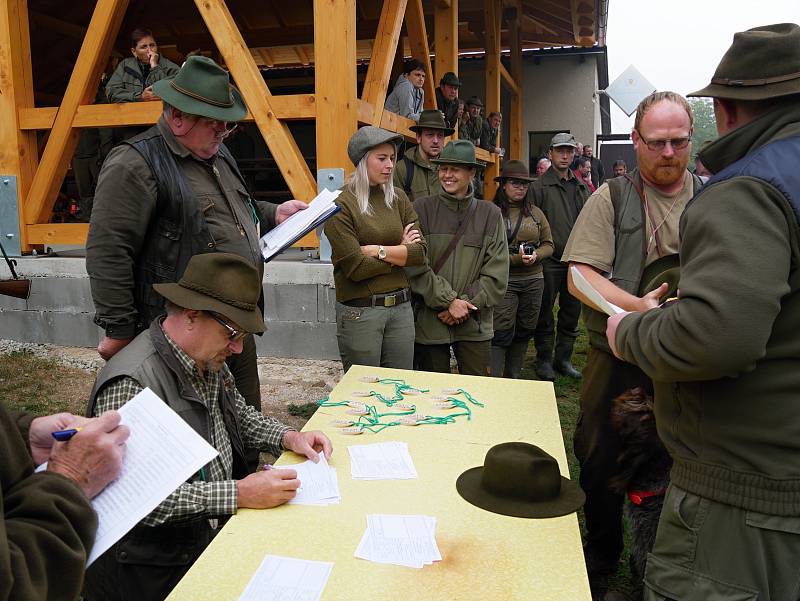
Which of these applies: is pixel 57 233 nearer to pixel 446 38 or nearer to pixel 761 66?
pixel 446 38

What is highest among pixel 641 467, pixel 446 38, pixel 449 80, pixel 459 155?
pixel 446 38

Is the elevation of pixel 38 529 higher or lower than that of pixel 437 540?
higher

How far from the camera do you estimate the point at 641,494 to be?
2396 mm

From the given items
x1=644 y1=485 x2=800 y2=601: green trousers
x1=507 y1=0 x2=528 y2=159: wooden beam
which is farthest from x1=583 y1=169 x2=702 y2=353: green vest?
x1=507 y1=0 x2=528 y2=159: wooden beam

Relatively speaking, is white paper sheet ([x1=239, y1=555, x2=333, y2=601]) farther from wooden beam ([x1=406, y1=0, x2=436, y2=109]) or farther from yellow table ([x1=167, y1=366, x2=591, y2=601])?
wooden beam ([x1=406, y1=0, x2=436, y2=109])

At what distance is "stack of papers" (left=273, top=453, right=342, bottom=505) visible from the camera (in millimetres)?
2004

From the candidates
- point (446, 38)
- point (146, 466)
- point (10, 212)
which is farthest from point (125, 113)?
point (146, 466)

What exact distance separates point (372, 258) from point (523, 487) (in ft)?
6.89

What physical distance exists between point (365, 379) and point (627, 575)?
1538 mm

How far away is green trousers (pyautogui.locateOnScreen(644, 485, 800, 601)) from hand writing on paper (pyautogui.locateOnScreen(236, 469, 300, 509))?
103cm

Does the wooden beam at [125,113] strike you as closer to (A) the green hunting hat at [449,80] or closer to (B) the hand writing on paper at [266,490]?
(A) the green hunting hat at [449,80]

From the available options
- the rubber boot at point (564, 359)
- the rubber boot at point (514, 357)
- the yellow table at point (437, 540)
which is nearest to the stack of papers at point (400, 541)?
the yellow table at point (437, 540)

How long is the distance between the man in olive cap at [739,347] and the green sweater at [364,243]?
2277 millimetres

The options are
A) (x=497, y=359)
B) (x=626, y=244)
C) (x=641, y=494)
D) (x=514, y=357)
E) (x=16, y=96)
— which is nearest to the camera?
(x=641, y=494)
